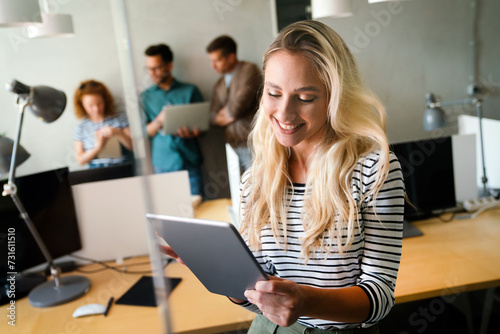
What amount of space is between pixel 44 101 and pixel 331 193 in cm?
92

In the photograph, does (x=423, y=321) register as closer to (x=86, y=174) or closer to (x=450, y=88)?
(x=86, y=174)

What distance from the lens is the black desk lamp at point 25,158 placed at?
4.03 feet

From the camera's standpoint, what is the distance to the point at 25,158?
4.27 feet

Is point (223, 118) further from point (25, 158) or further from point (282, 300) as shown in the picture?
point (282, 300)

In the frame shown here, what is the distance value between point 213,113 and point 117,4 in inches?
99.6

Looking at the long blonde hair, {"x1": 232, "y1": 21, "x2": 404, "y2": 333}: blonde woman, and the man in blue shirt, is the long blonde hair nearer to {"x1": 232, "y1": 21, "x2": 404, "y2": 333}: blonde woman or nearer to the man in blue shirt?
{"x1": 232, "y1": 21, "x2": 404, "y2": 333}: blonde woman

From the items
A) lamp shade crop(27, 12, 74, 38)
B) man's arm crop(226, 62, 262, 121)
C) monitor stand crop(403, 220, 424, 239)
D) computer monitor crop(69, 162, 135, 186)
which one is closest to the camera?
computer monitor crop(69, 162, 135, 186)

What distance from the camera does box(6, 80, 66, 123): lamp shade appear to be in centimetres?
126

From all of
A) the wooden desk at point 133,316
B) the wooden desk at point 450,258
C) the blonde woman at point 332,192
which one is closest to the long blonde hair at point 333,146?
the blonde woman at point 332,192

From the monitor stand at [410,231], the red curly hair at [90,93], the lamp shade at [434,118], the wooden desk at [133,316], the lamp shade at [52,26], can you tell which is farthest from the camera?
the red curly hair at [90,93]

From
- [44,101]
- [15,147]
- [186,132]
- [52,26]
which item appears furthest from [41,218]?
[186,132]

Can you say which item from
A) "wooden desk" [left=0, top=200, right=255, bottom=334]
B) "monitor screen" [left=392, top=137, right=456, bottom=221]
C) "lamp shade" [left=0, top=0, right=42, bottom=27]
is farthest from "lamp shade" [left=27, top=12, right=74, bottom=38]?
"monitor screen" [left=392, top=137, right=456, bottom=221]

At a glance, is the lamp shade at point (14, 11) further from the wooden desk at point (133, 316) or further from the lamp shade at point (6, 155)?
the wooden desk at point (133, 316)

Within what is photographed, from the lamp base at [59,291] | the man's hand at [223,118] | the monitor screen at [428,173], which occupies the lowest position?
the lamp base at [59,291]
